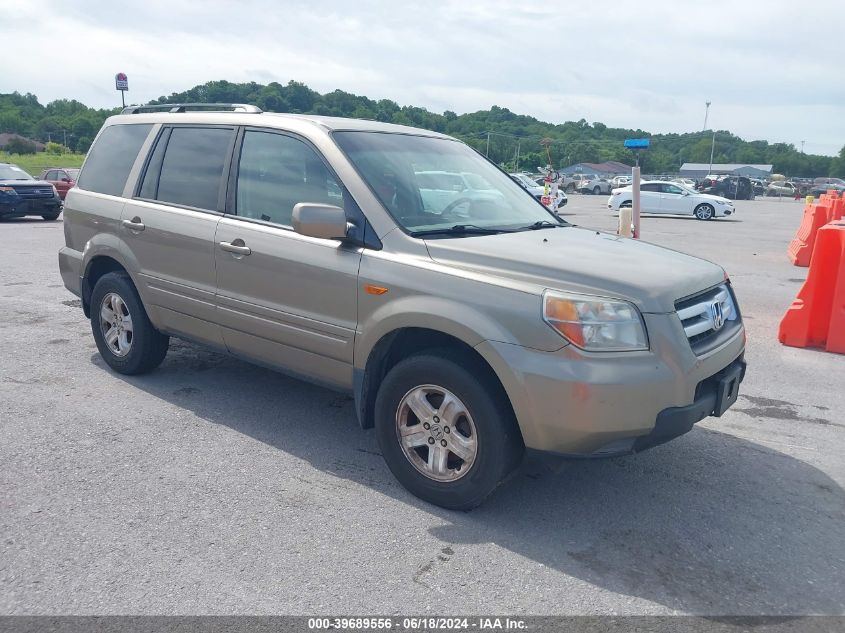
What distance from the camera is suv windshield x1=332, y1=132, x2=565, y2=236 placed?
13.5ft

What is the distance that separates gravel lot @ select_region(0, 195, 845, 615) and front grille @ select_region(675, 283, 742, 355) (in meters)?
0.84

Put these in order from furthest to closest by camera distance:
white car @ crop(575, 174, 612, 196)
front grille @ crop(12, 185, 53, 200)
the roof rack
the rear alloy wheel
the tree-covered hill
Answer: the tree-covered hill
white car @ crop(575, 174, 612, 196)
the rear alloy wheel
front grille @ crop(12, 185, 53, 200)
the roof rack

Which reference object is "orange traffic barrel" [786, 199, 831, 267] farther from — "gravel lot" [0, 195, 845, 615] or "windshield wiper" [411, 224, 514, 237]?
"windshield wiper" [411, 224, 514, 237]

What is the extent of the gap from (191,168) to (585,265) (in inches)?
113

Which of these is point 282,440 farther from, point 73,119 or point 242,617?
point 73,119

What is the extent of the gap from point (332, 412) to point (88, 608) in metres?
2.36

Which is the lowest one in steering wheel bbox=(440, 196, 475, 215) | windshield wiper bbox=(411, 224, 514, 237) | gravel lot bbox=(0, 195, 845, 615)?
gravel lot bbox=(0, 195, 845, 615)

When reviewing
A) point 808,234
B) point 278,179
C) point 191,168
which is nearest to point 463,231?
point 278,179

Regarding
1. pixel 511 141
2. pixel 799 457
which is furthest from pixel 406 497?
pixel 511 141

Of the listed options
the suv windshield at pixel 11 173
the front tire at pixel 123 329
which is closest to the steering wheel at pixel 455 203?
the front tire at pixel 123 329

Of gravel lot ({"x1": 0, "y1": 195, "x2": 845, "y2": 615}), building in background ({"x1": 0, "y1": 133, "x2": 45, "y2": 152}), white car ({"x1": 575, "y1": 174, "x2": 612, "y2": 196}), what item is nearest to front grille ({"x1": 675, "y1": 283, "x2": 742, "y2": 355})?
gravel lot ({"x1": 0, "y1": 195, "x2": 845, "y2": 615})

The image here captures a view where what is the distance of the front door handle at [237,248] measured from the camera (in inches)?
175

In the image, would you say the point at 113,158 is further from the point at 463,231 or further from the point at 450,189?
the point at 463,231

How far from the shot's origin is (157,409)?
4.99 m
